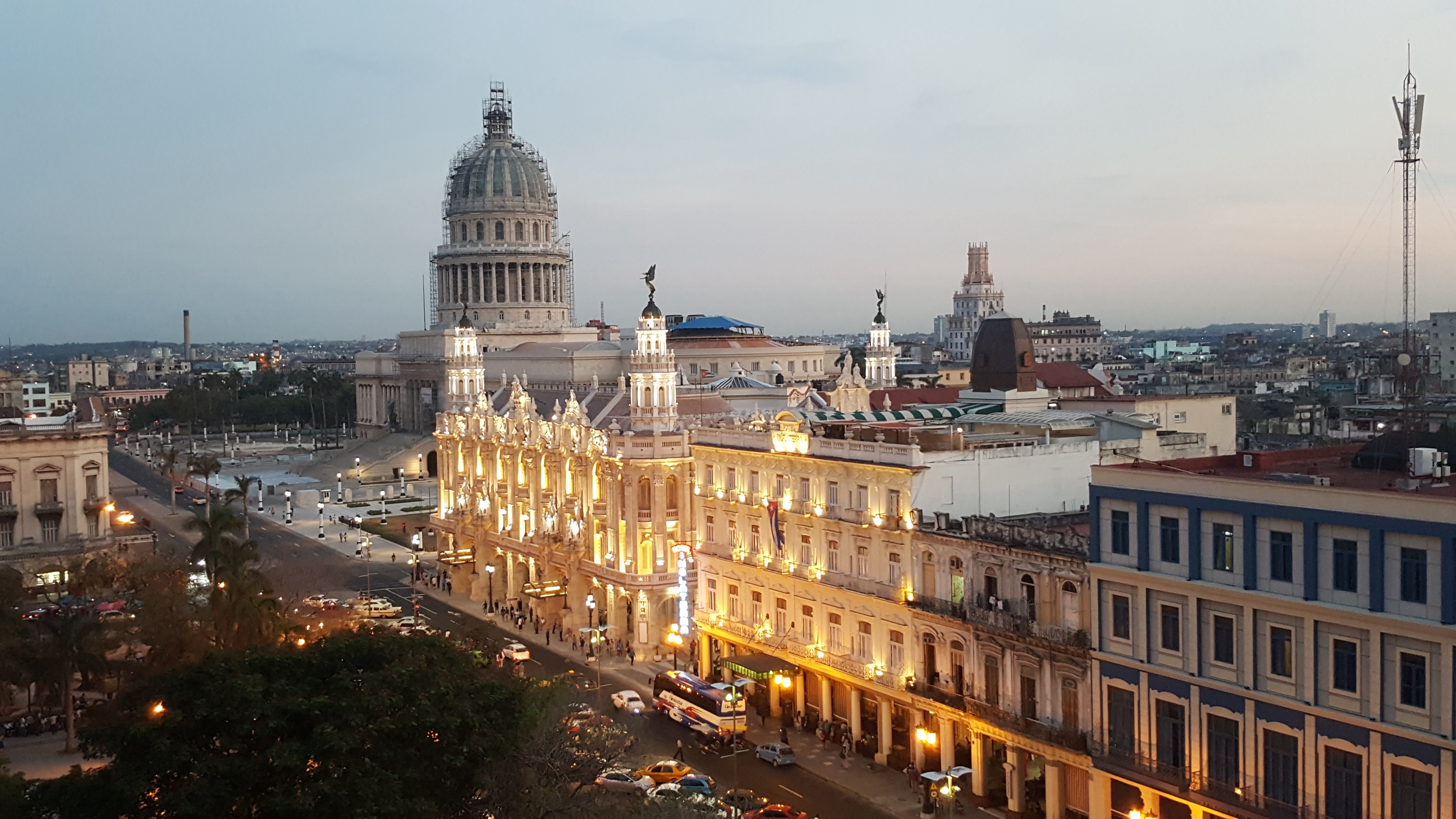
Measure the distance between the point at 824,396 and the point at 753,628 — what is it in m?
27.6

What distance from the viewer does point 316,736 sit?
30.2 meters

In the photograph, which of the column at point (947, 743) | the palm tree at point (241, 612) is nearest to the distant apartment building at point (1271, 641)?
the column at point (947, 743)

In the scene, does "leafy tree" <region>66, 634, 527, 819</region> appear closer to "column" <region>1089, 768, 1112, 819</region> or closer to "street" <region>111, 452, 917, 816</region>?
"street" <region>111, 452, 917, 816</region>

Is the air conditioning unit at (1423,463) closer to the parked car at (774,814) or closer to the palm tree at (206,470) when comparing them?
the parked car at (774,814)

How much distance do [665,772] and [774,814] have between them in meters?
5.76

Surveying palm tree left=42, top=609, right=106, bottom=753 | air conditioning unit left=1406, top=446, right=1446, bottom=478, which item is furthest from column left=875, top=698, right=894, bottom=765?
palm tree left=42, top=609, right=106, bottom=753

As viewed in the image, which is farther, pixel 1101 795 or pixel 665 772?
pixel 665 772

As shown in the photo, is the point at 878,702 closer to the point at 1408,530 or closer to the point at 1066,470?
the point at 1066,470

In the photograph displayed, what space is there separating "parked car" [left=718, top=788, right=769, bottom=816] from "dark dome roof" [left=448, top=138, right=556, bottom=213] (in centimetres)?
11902

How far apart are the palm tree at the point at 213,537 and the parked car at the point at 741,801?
27.4m

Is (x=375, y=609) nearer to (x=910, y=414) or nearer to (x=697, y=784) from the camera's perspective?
(x=910, y=414)

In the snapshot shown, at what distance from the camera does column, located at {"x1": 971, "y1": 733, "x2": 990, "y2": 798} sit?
147 ft

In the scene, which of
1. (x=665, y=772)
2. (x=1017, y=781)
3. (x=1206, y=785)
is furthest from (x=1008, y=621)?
(x=665, y=772)

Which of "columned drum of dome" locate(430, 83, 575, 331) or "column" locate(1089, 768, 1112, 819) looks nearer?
"column" locate(1089, 768, 1112, 819)
